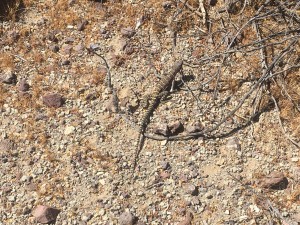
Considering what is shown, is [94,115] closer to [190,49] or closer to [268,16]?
[190,49]

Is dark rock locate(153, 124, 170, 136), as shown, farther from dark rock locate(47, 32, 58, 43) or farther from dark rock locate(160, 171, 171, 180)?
dark rock locate(47, 32, 58, 43)

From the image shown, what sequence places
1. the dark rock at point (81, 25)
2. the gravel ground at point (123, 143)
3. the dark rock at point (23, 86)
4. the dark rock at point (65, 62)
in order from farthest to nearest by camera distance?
the dark rock at point (81, 25)
the dark rock at point (65, 62)
the dark rock at point (23, 86)
the gravel ground at point (123, 143)

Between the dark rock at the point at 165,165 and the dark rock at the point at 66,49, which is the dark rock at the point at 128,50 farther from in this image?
the dark rock at the point at 165,165

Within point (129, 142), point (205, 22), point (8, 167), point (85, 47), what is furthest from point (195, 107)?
point (8, 167)

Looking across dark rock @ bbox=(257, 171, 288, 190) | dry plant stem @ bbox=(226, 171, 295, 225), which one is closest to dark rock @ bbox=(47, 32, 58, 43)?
dry plant stem @ bbox=(226, 171, 295, 225)

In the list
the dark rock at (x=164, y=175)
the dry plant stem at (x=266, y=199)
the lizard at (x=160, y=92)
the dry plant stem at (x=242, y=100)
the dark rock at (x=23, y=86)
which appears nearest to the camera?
the dry plant stem at (x=266, y=199)

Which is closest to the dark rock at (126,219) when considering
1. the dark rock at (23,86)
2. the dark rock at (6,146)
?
the dark rock at (6,146)
